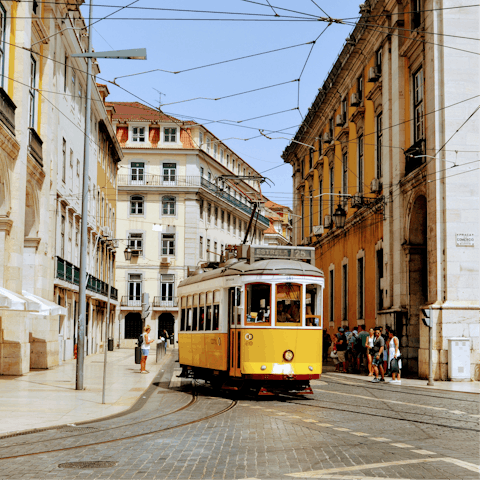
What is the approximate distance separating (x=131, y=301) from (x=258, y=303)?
166 feet

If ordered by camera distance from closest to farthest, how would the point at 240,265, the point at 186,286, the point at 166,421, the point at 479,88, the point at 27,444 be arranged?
the point at 27,444
the point at 166,421
the point at 240,265
the point at 186,286
the point at 479,88

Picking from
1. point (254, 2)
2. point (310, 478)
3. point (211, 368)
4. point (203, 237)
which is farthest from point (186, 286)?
point (203, 237)

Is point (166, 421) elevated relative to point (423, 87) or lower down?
lower down

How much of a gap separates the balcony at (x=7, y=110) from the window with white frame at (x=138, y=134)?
1831 inches

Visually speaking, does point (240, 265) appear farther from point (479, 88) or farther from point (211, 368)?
point (479, 88)

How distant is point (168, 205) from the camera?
222ft

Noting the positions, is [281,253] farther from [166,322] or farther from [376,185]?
[166,322]

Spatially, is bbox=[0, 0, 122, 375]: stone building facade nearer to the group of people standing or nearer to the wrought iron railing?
the group of people standing

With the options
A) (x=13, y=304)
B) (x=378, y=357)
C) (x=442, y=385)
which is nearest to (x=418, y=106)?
(x=378, y=357)

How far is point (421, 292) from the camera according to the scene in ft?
91.4

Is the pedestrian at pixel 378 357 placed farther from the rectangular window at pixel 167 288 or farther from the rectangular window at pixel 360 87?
the rectangular window at pixel 167 288

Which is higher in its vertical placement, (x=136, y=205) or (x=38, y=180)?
(x=136, y=205)

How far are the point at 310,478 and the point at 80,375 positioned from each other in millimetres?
11848

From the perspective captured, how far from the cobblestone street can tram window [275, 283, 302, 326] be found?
68.0 inches
